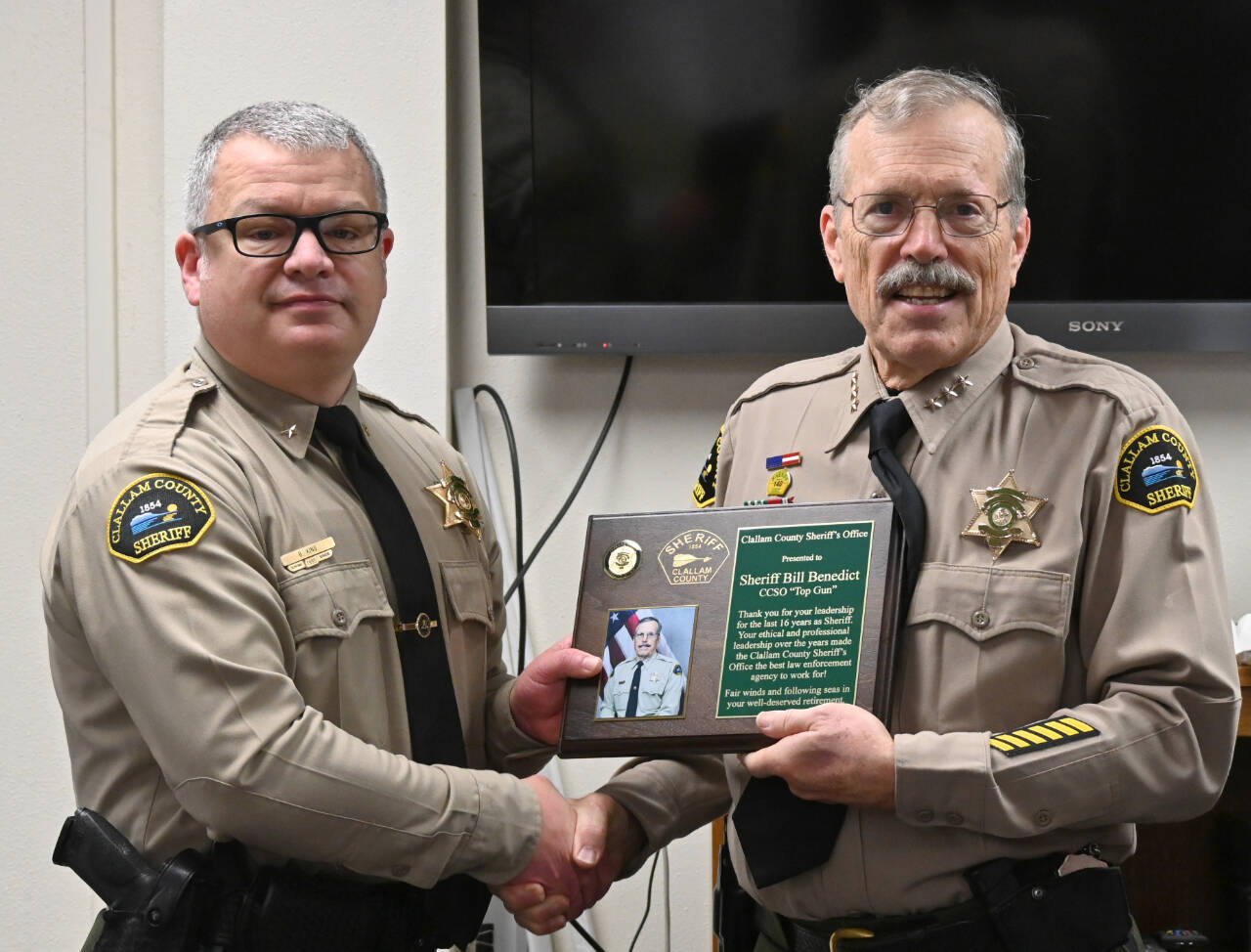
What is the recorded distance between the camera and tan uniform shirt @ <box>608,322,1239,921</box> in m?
1.35

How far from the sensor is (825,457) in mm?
1636

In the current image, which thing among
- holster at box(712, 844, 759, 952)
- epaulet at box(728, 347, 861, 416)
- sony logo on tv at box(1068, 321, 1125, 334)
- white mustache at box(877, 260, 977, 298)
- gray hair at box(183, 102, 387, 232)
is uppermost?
gray hair at box(183, 102, 387, 232)

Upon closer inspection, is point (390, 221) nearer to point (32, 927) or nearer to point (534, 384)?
point (534, 384)

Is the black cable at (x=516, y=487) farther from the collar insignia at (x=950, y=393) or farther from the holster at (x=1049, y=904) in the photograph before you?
the holster at (x=1049, y=904)

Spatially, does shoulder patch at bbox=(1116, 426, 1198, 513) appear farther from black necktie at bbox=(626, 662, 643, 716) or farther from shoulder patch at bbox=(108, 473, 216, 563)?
shoulder patch at bbox=(108, 473, 216, 563)

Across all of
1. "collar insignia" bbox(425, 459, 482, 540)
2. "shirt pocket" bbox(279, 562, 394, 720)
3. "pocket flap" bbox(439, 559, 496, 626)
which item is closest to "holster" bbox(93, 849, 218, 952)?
"shirt pocket" bbox(279, 562, 394, 720)

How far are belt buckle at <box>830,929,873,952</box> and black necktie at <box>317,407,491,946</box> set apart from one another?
437 mm

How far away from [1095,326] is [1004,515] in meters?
1.30

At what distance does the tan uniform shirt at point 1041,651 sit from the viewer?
135 centimetres

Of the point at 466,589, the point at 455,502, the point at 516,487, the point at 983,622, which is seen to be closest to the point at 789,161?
the point at 516,487

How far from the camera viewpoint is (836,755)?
1372 millimetres

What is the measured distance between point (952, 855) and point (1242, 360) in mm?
1683

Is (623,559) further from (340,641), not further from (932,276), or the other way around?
(932,276)

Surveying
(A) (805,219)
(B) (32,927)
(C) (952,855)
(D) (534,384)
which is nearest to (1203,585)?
(C) (952,855)
